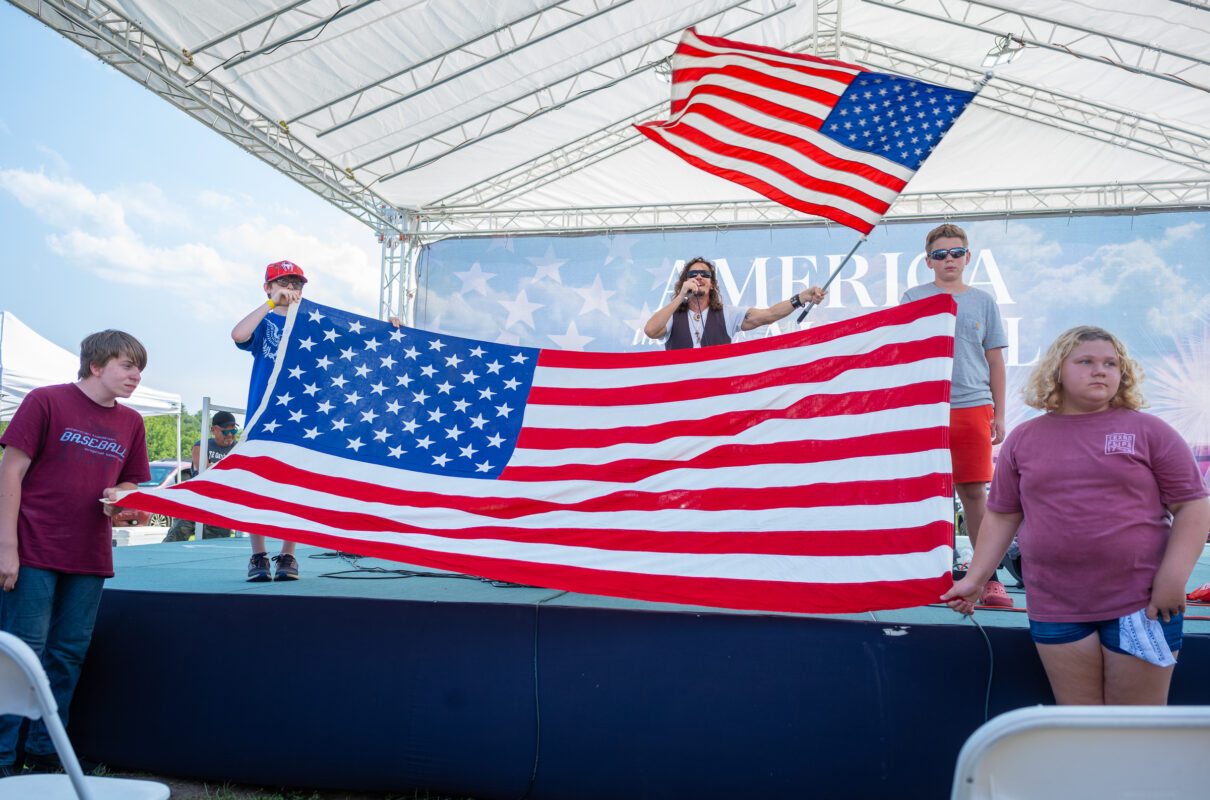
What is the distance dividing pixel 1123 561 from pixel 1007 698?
71cm

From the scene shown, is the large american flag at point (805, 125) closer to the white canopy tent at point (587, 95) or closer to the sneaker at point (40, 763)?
the sneaker at point (40, 763)

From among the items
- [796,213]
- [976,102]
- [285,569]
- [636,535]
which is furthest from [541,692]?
[976,102]

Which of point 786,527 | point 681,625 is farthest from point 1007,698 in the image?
point 681,625

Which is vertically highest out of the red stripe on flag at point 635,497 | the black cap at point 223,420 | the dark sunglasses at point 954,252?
the dark sunglasses at point 954,252

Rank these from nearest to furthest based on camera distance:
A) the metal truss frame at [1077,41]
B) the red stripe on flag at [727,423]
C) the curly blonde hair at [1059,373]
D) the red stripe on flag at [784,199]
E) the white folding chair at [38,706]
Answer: the white folding chair at [38,706] < the curly blonde hair at [1059,373] < the red stripe on flag at [727,423] < the red stripe on flag at [784,199] < the metal truss frame at [1077,41]

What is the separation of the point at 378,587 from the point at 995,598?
2.40 meters

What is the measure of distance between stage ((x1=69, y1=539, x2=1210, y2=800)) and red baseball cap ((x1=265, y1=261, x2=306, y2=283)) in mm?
1378

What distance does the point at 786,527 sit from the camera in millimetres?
2398

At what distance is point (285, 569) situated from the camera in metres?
3.35

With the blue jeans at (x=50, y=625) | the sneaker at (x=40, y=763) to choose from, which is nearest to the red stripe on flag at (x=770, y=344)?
the blue jeans at (x=50, y=625)

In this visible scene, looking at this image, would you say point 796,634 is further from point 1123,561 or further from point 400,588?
point 400,588

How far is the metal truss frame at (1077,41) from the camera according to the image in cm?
708

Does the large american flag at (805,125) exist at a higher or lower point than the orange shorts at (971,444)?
higher

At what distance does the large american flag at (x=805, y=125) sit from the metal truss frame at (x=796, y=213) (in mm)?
5502
